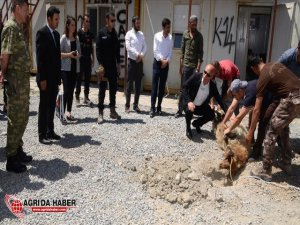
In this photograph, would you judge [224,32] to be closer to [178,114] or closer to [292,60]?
[178,114]

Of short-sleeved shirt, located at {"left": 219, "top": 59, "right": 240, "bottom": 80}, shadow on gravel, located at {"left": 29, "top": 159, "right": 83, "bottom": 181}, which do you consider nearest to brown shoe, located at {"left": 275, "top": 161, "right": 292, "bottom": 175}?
short-sleeved shirt, located at {"left": 219, "top": 59, "right": 240, "bottom": 80}

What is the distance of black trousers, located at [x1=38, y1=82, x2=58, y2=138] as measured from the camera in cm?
554

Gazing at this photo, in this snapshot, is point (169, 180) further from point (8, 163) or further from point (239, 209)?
point (8, 163)

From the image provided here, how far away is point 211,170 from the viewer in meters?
5.28

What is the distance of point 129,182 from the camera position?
4.60 meters

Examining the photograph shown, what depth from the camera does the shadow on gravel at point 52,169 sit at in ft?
15.3

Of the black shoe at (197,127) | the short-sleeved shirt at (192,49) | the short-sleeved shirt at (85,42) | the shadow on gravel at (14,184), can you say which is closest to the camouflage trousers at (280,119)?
the black shoe at (197,127)

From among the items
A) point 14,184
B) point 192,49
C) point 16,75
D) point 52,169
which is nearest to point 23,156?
point 52,169

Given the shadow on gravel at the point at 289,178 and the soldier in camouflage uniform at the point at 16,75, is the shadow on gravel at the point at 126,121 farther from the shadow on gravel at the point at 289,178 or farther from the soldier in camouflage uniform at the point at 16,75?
the shadow on gravel at the point at 289,178

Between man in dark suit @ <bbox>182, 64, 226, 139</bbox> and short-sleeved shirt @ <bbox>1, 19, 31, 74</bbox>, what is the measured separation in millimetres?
2857

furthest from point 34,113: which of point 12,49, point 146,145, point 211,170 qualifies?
point 211,170

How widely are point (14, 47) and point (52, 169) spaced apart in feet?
5.46

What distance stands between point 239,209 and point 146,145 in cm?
223

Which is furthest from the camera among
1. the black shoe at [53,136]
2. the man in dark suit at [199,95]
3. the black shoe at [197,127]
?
the black shoe at [197,127]
